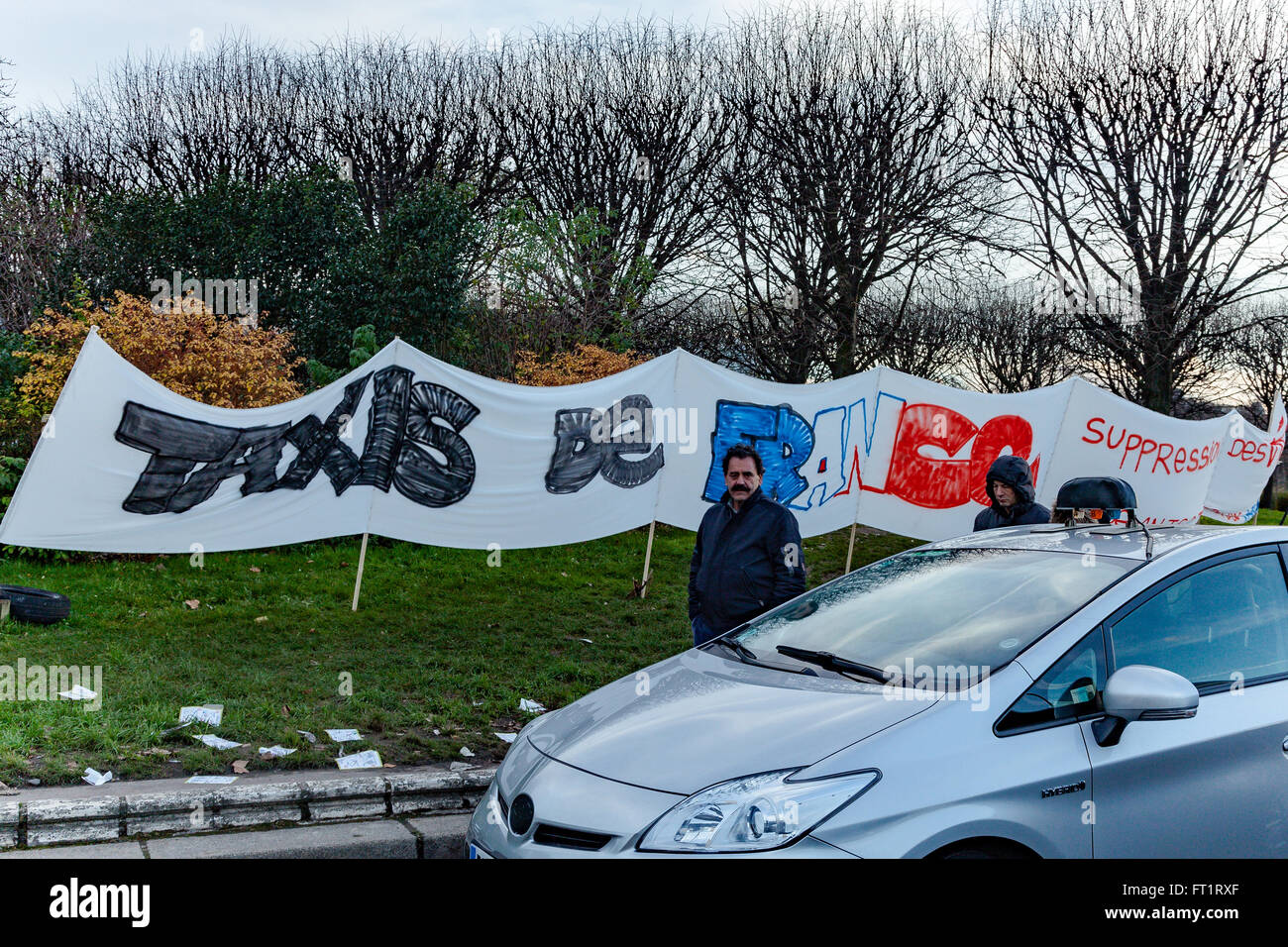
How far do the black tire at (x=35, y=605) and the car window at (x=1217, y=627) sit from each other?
286 inches

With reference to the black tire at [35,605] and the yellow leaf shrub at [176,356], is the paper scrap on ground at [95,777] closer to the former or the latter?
the black tire at [35,605]

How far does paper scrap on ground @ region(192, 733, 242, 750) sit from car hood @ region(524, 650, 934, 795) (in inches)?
91.5

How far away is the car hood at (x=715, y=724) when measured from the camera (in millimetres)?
2830

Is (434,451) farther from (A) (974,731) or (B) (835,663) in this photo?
(A) (974,731)

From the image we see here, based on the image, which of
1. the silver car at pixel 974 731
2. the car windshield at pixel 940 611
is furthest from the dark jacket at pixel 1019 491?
the silver car at pixel 974 731

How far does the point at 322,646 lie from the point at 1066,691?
226 inches

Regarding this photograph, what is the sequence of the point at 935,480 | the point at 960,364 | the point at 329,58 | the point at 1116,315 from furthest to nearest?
1. the point at 960,364
2. the point at 329,58
3. the point at 1116,315
4. the point at 935,480

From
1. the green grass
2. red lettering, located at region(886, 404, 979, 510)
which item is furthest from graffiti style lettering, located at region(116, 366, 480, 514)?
red lettering, located at region(886, 404, 979, 510)

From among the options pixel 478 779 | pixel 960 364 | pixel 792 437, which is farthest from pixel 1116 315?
pixel 478 779

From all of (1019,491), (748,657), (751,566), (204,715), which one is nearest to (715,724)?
(748,657)

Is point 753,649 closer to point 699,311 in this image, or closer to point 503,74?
point 699,311

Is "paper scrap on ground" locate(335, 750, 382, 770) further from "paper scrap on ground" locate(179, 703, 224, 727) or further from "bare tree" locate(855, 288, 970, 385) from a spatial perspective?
"bare tree" locate(855, 288, 970, 385)

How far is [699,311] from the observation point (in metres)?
24.4

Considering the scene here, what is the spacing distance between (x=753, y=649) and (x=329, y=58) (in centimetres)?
2629
